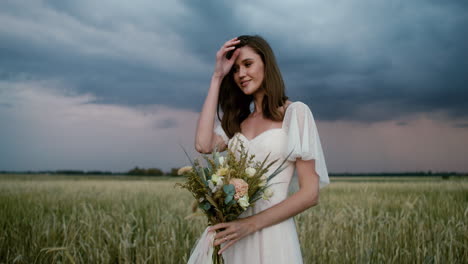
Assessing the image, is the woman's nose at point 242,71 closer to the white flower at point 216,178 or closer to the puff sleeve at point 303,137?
the puff sleeve at point 303,137

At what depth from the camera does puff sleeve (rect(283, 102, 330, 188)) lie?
97.5 inches

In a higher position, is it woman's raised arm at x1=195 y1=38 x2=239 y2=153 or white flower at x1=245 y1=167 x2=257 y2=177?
woman's raised arm at x1=195 y1=38 x2=239 y2=153

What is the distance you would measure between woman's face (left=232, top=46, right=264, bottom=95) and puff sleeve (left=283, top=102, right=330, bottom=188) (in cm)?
32

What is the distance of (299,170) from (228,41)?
105 cm

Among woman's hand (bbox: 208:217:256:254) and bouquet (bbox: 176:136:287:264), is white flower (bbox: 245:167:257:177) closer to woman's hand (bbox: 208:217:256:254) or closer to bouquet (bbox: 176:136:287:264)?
bouquet (bbox: 176:136:287:264)

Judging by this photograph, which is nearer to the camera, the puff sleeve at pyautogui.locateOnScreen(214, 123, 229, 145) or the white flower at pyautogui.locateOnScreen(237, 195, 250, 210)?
the white flower at pyautogui.locateOnScreen(237, 195, 250, 210)

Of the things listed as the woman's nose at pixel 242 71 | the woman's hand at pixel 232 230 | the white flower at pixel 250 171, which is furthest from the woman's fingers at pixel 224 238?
the woman's nose at pixel 242 71

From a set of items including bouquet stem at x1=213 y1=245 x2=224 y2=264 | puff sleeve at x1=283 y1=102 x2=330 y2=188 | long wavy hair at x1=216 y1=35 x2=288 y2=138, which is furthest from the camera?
long wavy hair at x1=216 y1=35 x2=288 y2=138

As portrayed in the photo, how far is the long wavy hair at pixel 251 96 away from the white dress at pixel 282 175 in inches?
6.5

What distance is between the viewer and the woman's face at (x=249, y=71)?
2.82 metres

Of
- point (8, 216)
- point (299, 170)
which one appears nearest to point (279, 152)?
point (299, 170)

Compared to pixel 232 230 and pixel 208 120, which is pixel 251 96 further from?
pixel 232 230

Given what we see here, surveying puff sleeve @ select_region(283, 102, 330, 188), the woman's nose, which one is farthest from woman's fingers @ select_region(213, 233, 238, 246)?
the woman's nose

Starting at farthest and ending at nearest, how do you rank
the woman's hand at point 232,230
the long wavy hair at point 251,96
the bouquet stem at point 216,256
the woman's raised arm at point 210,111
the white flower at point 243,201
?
the woman's raised arm at point 210,111
the long wavy hair at point 251,96
the bouquet stem at point 216,256
the woman's hand at point 232,230
the white flower at point 243,201
